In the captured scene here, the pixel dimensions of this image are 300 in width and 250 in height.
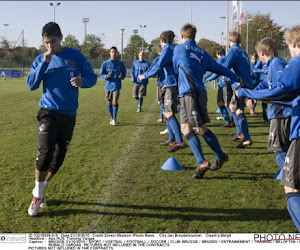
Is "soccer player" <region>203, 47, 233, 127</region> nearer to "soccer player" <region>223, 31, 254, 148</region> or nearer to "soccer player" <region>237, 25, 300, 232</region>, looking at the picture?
"soccer player" <region>223, 31, 254, 148</region>

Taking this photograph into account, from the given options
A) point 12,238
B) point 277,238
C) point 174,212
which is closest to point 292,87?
point 277,238

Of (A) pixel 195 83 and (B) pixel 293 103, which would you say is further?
(A) pixel 195 83

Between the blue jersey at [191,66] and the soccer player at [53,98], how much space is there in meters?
1.51

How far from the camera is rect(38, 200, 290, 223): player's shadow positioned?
4223 millimetres

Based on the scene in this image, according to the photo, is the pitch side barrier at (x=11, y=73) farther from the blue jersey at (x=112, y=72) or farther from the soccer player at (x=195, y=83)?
the soccer player at (x=195, y=83)

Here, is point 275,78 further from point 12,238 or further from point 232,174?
point 12,238

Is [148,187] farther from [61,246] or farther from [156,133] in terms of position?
[156,133]

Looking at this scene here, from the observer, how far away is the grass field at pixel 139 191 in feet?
13.3

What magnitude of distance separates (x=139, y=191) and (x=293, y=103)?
249 centimetres

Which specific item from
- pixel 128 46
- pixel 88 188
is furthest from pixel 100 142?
→ pixel 128 46

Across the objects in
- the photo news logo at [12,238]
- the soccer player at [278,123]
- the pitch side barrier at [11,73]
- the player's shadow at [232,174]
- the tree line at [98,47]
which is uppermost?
the tree line at [98,47]

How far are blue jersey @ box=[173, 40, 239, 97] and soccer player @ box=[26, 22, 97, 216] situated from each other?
1.51 metres

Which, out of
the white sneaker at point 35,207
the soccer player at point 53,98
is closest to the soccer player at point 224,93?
the soccer player at point 53,98

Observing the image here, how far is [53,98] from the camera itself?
445 centimetres
